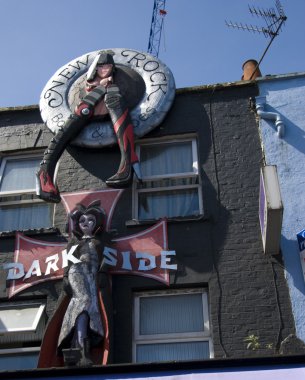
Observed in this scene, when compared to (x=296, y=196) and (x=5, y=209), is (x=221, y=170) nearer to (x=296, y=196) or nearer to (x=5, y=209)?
(x=296, y=196)

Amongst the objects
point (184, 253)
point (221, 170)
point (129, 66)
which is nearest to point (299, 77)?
point (221, 170)

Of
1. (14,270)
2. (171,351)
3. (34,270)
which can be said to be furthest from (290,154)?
(14,270)

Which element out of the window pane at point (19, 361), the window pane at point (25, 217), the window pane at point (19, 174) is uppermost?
the window pane at point (19, 174)

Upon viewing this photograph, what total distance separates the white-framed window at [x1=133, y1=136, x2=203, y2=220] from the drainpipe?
4.14ft

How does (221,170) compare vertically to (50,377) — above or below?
above

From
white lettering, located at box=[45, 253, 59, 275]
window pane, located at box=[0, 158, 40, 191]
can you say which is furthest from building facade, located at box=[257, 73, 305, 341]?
window pane, located at box=[0, 158, 40, 191]

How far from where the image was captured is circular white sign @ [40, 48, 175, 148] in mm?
10125

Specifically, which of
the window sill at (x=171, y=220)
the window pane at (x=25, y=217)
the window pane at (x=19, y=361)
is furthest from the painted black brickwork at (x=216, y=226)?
the window pane at (x=19, y=361)

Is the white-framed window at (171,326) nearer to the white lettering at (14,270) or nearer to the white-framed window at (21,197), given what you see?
the white lettering at (14,270)

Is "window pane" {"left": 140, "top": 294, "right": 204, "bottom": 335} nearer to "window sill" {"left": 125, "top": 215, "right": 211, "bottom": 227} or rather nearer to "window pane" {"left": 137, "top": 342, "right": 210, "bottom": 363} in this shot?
"window pane" {"left": 137, "top": 342, "right": 210, "bottom": 363}

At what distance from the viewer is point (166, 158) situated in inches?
403

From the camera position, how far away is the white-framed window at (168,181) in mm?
9523

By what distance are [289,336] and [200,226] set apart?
2.19m

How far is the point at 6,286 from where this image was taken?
8859 mm
